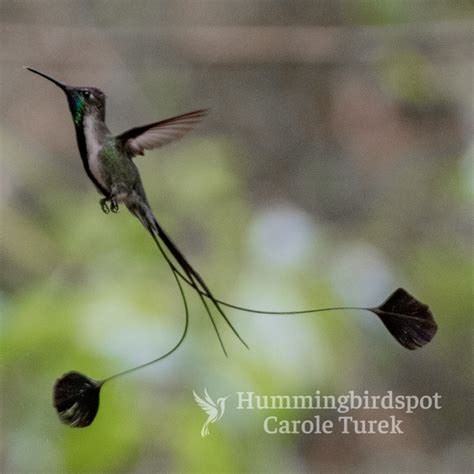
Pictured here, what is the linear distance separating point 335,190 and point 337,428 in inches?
16.6

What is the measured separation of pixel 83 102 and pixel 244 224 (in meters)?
Answer: 0.52

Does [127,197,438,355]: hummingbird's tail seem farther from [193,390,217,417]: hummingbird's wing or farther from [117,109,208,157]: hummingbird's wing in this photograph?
[193,390,217,417]: hummingbird's wing

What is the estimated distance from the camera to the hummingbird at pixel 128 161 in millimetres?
350

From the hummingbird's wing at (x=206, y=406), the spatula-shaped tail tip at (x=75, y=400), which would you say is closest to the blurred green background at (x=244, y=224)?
the hummingbird's wing at (x=206, y=406)

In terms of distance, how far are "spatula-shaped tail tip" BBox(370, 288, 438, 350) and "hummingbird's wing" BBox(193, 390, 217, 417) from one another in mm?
306

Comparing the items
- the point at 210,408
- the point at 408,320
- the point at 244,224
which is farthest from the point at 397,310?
the point at 244,224

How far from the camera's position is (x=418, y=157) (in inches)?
45.9

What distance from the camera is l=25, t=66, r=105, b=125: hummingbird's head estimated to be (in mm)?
354

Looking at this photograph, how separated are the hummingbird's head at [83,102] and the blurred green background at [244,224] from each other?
265mm

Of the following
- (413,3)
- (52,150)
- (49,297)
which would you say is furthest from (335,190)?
(49,297)

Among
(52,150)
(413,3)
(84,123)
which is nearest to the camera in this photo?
(84,123)

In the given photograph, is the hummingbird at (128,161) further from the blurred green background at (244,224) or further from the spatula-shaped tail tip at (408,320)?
the blurred green background at (244,224)

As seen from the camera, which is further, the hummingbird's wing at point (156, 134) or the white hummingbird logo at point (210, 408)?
the white hummingbird logo at point (210, 408)

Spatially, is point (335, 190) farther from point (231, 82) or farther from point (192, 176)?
point (192, 176)
